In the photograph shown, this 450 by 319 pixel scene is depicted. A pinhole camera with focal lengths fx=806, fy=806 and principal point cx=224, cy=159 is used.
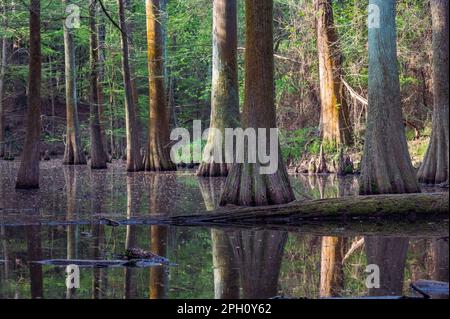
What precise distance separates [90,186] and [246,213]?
824cm

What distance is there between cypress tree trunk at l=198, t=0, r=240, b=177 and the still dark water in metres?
7.87

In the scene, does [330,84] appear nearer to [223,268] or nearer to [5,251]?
[5,251]

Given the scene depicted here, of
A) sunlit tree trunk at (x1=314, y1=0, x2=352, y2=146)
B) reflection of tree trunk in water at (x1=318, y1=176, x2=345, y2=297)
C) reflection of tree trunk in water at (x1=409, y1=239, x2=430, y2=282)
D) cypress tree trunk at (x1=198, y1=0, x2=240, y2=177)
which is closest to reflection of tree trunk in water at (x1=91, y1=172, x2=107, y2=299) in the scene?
reflection of tree trunk in water at (x1=318, y1=176, x2=345, y2=297)

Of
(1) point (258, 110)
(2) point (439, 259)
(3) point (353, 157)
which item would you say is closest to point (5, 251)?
(2) point (439, 259)

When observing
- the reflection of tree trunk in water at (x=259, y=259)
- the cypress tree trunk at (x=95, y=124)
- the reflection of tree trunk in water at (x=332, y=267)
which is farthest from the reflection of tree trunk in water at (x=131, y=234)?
the cypress tree trunk at (x=95, y=124)

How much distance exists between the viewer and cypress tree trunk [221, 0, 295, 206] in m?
12.1

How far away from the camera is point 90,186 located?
18.7 m

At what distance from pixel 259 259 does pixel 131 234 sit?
2.49m

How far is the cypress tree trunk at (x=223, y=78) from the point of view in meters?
21.4

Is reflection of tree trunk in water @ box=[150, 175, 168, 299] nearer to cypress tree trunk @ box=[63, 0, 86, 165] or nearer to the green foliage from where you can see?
the green foliage
